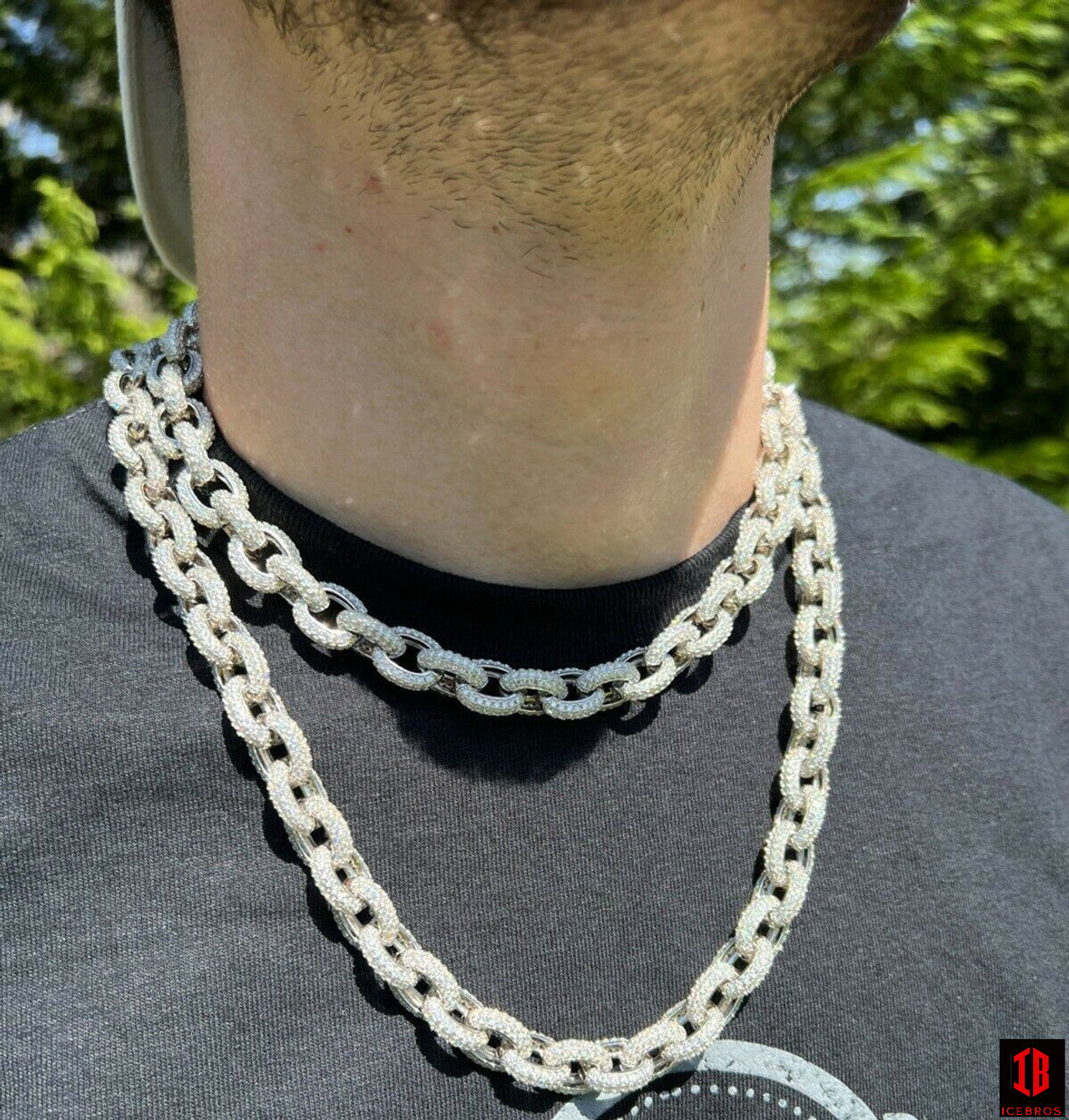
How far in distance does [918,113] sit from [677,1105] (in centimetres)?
397

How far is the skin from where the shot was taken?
1.31m

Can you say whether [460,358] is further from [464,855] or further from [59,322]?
[59,322]

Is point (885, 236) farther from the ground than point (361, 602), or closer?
closer

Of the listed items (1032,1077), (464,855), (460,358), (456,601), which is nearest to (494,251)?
(460,358)

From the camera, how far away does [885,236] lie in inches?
169

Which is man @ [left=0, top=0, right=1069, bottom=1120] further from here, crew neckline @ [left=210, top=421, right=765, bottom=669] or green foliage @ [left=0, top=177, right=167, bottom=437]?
green foliage @ [left=0, top=177, right=167, bottom=437]

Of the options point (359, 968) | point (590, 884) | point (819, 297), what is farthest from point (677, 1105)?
point (819, 297)

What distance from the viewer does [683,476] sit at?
1.66 m

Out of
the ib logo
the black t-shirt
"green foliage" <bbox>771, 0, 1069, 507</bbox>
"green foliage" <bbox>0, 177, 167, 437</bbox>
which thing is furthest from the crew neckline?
"green foliage" <bbox>771, 0, 1069, 507</bbox>

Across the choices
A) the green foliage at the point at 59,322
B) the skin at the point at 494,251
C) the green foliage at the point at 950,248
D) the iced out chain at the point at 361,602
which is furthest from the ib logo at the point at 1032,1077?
the green foliage at the point at 59,322

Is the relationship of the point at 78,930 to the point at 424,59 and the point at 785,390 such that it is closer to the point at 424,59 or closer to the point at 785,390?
the point at 424,59

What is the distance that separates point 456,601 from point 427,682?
11 cm

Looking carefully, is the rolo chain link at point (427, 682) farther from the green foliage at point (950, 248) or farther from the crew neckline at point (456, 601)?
the green foliage at point (950, 248)

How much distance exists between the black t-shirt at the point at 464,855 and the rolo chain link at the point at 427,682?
3 centimetres
